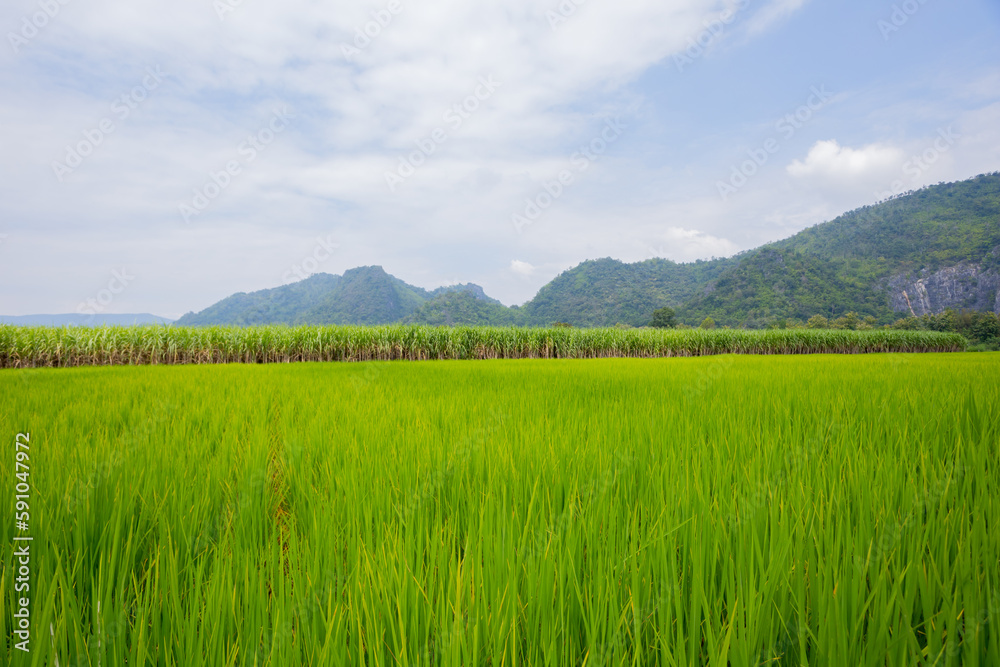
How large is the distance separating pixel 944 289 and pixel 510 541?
303 feet

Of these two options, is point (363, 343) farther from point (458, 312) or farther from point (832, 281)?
point (832, 281)

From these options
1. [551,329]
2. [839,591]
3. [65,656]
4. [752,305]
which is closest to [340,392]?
[65,656]

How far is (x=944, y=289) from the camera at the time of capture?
62.2 meters

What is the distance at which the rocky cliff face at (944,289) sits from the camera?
59.4m

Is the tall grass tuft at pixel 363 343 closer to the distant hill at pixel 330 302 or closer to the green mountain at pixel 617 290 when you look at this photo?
the green mountain at pixel 617 290

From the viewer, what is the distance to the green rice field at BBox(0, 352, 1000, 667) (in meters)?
0.77

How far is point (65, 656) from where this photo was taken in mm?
756

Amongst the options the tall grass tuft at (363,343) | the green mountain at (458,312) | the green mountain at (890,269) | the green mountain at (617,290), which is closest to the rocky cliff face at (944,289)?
the green mountain at (890,269)

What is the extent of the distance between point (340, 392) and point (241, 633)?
3548 mm

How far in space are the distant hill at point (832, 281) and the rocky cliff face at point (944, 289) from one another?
0.15 m

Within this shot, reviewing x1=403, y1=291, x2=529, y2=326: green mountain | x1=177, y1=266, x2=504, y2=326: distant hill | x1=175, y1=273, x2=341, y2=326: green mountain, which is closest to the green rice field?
x1=403, y1=291, x2=529, y2=326: green mountain

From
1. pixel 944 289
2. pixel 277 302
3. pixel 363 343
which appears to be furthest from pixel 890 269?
pixel 277 302

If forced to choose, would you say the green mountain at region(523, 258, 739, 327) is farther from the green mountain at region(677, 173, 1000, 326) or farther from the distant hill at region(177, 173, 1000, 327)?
the green mountain at region(677, 173, 1000, 326)

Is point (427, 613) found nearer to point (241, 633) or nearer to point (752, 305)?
point (241, 633)
